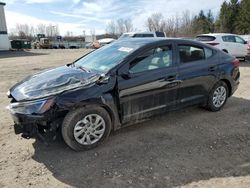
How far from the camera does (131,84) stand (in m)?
3.89

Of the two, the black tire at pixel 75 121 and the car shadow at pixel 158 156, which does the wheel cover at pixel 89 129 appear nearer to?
the black tire at pixel 75 121

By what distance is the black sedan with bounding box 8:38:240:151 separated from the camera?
135 inches

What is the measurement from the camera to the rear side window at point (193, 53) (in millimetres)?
4629

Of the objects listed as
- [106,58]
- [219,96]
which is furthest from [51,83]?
[219,96]

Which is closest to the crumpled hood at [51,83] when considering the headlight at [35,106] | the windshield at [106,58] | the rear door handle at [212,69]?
the headlight at [35,106]

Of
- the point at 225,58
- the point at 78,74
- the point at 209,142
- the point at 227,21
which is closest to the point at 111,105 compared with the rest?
the point at 78,74

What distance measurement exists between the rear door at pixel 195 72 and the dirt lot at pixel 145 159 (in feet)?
1.66

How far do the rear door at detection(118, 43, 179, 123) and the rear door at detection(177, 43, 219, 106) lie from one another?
0.70 feet

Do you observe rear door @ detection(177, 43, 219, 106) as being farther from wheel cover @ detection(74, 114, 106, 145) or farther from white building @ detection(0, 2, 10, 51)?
white building @ detection(0, 2, 10, 51)

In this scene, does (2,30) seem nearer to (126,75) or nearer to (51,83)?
(51,83)

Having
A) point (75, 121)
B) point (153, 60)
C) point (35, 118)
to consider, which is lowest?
point (75, 121)

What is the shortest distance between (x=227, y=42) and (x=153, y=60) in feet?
35.2

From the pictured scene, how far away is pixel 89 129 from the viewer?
3.66 m

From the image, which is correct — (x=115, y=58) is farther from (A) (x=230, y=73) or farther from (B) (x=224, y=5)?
(B) (x=224, y=5)
